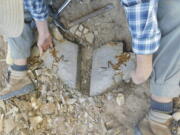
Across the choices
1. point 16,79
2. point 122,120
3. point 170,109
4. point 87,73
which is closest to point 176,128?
point 170,109

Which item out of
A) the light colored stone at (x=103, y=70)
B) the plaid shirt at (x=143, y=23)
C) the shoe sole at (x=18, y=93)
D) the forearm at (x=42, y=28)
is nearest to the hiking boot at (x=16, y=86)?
the shoe sole at (x=18, y=93)

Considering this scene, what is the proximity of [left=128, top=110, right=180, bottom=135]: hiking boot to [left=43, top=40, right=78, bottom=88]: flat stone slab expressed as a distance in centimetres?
46

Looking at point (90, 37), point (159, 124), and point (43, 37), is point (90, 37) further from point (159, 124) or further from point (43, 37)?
point (159, 124)

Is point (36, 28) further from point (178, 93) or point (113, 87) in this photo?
point (178, 93)

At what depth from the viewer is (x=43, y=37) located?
192 cm

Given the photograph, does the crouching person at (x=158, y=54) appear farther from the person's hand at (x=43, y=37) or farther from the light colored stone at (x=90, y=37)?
the person's hand at (x=43, y=37)

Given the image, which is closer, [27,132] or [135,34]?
[135,34]

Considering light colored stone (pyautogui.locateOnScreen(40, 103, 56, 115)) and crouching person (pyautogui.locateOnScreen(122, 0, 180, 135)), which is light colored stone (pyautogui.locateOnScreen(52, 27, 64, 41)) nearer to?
light colored stone (pyautogui.locateOnScreen(40, 103, 56, 115))

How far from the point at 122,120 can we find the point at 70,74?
0.40m

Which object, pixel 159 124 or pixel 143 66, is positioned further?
pixel 159 124

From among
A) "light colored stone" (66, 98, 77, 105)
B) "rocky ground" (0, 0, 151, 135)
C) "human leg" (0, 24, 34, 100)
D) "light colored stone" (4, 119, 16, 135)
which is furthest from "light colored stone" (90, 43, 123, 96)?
"light colored stone" (4, 119, 16, 135)

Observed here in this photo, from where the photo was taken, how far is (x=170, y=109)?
183cm

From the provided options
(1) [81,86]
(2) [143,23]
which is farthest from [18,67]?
(2) [143,23]

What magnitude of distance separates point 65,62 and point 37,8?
0.44 meters
